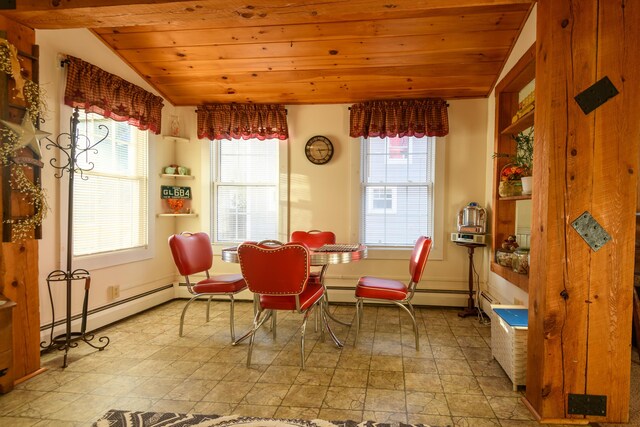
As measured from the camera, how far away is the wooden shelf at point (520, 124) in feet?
8.46

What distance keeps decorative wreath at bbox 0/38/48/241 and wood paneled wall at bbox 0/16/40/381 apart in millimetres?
54

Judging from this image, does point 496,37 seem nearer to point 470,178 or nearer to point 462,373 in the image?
point 470,178

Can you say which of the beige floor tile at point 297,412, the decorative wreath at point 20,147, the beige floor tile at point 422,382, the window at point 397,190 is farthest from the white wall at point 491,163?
the decorative wreath at point 20,147

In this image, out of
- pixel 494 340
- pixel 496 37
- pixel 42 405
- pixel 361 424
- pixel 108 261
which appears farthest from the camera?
pixel 108 261

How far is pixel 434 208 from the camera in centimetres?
400

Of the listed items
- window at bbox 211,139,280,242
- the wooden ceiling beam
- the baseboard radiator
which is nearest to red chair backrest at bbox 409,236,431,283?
the baseboard radiator

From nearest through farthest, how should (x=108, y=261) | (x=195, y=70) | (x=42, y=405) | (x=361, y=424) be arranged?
(x=361, y=424)
(x=42, y=405)
(x=108, y=261)
(x=195, y=70)

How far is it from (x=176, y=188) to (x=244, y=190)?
0.77m

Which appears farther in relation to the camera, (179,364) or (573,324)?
(179,364)

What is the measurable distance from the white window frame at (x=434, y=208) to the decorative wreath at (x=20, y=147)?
2797 millimetres

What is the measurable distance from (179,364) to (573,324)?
2.40 m

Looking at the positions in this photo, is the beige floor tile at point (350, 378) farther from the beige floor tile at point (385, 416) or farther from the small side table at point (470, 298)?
the small side table at point (470, 298)

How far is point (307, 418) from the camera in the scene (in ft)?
6.10

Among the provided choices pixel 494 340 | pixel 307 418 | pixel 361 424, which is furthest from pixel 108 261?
pixel 494 340
